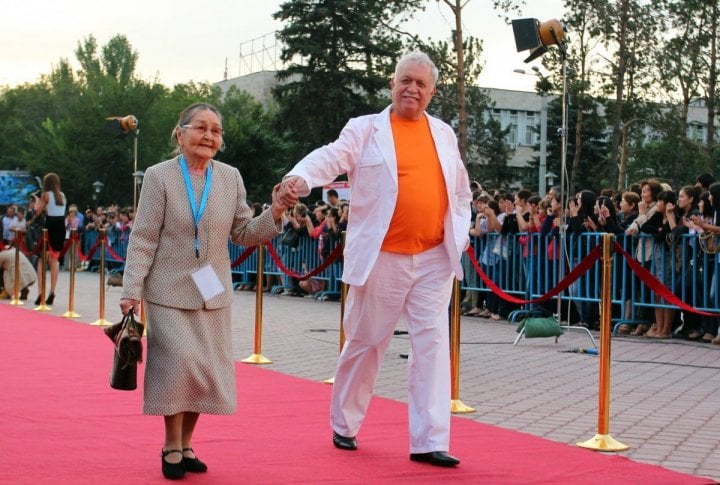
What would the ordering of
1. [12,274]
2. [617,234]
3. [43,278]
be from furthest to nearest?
1. [12,274]
2. [43,278]
3. [617,234]

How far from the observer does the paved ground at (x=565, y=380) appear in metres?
7.53

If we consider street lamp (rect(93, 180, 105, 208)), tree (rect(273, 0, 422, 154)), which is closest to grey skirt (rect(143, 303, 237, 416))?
tree (rect(273, 0, 422, 154))

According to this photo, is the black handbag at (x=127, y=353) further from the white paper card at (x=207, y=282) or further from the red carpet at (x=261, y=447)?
the red carpet at (x=261, y=447)

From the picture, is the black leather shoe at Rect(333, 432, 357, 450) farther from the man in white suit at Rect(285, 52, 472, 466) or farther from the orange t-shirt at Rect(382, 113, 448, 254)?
the orange t-shirt at Rect(382, 113, 448, 254)

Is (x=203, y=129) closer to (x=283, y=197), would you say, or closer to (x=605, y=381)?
(x=283, y=197)

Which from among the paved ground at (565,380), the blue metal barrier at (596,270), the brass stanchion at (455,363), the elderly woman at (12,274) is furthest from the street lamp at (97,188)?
the brass stanchion at (455,363)

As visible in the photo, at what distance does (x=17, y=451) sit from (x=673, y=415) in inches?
180

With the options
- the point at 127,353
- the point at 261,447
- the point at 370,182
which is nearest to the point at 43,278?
the point at 261,447

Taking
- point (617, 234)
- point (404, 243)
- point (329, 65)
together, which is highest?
point (329, 65)

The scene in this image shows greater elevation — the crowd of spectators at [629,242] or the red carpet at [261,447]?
the crowd of spectators at [629,242]

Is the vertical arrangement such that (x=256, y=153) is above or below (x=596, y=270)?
above

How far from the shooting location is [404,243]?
647 cm

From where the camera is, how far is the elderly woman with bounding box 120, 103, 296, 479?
226 inches

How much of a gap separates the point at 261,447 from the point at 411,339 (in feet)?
3.39
